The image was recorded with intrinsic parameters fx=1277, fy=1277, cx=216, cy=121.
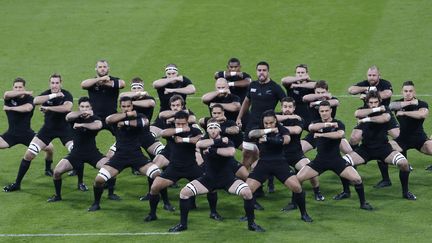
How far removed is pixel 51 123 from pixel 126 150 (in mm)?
2942

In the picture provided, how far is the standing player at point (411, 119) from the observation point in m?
28.9

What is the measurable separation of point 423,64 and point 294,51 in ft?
13.4

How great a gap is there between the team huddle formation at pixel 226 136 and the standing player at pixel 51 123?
0.08 ft

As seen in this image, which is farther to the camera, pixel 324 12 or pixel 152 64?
pixel 324 12

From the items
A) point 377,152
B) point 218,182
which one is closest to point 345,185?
point 377,152

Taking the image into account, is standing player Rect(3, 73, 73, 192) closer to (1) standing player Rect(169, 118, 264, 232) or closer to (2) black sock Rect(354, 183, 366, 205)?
(1) standing player Rect(169, 118, 264, 232)

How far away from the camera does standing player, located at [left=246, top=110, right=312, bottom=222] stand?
87.0 ft

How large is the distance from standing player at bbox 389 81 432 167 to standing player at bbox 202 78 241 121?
3.55m

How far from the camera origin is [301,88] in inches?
1187

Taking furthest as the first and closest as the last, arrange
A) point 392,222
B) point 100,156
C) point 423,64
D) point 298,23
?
point 298,23 < point 423,64 < point 100,156 < point 392,222

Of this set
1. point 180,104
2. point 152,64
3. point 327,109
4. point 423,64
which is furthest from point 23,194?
point 423,64

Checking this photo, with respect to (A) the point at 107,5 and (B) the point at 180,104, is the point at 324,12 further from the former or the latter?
(B) the point at 180,104

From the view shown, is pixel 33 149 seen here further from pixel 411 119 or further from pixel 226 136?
pixel 411 119

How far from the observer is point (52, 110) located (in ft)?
96.6
